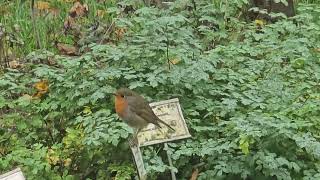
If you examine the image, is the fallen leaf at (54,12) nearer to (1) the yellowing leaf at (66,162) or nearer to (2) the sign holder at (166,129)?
(1) the yellowing leaf at (66,162)

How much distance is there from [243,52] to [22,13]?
323 cm

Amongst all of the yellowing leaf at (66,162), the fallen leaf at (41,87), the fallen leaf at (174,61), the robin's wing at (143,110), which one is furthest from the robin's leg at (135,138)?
the fallen leaf at (41,87)

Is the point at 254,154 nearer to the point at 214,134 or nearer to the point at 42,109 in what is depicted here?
the point at 214,134

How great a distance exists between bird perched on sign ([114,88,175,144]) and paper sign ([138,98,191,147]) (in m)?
0.04

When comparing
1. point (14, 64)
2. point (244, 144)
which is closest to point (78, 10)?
point (14, 64)

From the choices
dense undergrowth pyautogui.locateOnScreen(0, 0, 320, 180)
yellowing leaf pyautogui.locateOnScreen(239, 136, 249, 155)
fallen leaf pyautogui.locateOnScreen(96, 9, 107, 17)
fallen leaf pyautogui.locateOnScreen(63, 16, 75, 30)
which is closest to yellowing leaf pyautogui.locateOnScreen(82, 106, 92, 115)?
dense undergrowth pyautogui.locateOnScreen(0, 0, 320, 180)

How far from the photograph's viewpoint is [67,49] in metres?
6.65

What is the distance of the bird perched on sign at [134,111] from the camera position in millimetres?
4069

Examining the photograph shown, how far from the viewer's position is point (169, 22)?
4.64 m

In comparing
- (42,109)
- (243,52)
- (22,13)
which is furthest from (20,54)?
(243,52)

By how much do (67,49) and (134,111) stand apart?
2730 millimetres

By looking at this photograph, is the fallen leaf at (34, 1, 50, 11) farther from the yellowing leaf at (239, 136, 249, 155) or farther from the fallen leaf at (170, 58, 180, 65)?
the yellowing leaf at (239, 136, 249, 155)

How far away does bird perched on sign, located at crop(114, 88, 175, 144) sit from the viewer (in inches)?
160

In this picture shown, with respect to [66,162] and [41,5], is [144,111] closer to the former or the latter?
[66,162]
